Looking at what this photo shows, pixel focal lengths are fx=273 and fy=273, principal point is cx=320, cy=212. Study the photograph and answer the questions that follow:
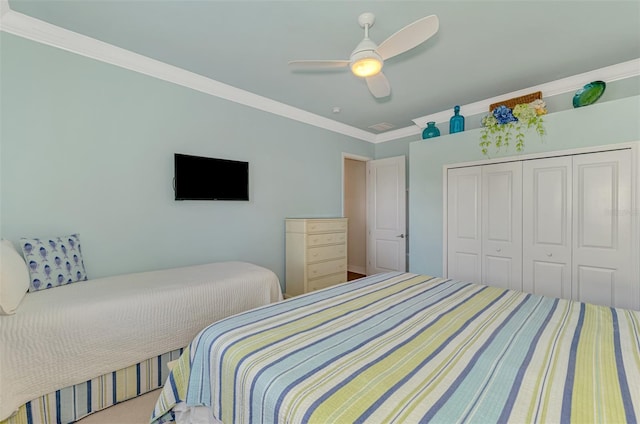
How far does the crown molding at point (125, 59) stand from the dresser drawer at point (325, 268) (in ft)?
6.45

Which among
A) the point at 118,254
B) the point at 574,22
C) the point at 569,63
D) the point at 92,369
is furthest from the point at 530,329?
the point at 118,254

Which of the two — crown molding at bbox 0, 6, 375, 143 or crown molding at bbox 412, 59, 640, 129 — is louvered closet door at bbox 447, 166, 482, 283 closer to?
crown molding at bbox 412, 59, 640, 129

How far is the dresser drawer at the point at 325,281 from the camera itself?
338 cm

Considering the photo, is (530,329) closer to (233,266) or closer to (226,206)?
(233,266)

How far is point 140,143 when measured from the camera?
244 centimetres

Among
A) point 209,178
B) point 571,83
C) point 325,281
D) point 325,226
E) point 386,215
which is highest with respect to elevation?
point 571,83

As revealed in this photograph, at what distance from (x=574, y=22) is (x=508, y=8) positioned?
584 millimetres

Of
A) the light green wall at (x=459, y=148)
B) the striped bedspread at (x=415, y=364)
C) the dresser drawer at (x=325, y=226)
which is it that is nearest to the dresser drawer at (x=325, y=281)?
the dresser drawer at (x=325, y=226)

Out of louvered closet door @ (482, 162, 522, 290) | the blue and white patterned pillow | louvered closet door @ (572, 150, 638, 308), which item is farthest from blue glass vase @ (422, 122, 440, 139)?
the blue and white patterned pillow

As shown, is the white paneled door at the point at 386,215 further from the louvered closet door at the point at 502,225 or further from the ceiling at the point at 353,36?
the ceiling at the point at 353,36

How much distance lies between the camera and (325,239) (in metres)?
3.54

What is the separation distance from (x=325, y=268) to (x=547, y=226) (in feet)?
7.78

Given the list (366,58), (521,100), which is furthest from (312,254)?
(521,100)

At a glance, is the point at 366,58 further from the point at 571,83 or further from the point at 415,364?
the point at 571,83
